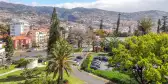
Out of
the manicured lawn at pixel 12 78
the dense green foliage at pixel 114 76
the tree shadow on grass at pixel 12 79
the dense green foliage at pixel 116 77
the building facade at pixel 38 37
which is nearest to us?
the dense green foliage at pixel 116 77

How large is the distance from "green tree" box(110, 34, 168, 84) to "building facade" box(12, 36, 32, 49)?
297 ft

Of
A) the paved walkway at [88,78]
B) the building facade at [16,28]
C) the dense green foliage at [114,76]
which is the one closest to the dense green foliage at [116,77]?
the dense green foliage at [114,76]

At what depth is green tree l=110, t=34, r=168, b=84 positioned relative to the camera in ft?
117

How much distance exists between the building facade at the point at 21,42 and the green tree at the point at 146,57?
90563 mm

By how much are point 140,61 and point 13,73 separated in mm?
33262

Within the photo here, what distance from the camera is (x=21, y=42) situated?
12925cm

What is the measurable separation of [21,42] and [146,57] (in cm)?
9934

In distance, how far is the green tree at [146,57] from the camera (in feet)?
117

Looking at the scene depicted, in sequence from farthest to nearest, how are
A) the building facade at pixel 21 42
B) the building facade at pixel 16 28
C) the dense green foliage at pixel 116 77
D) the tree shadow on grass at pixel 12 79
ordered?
the building facade at pixel 16 28 → the building facade at pixel 21 42 → the tree shadow on grass at pixel 12 79 → the dense green foliage at pixel 116 77

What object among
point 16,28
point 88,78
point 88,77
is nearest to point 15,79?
point 88,78

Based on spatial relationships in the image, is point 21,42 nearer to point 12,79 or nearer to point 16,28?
point 16,28

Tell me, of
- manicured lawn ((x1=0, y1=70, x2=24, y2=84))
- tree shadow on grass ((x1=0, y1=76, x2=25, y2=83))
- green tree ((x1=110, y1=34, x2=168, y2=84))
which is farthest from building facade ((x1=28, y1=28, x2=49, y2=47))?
green tree ((x1=110, y1=34, x2=168, y2=84))

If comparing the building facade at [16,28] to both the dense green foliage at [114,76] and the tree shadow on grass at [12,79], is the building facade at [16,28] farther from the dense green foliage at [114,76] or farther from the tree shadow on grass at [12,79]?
the tree shadow on grass at [12,79]

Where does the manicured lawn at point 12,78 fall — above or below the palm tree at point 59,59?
below
